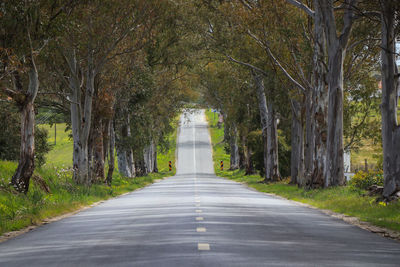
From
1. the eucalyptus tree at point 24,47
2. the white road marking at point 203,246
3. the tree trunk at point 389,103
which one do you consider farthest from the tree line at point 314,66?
the white road marking at point 203,246

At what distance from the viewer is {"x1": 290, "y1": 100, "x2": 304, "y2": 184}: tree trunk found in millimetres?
37875

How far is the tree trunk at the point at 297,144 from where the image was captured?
37.9 meters

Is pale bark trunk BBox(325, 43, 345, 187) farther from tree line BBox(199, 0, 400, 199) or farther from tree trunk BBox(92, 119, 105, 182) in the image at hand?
tree trunk BBox(92, 119, 105, 182)

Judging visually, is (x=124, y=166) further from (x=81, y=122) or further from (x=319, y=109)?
(x=319, y=109)

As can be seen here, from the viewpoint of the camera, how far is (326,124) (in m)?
30.5

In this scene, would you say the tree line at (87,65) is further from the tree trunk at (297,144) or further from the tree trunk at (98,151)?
the tree trunk at (297,144)

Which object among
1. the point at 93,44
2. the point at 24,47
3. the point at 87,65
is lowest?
the point at 24,47

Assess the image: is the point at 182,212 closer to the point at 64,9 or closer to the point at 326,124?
the point at 64,9

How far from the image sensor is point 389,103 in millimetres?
20234

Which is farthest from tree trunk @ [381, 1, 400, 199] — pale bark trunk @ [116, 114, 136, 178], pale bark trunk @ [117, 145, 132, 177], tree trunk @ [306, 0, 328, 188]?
pale bark trunk @ [117, 145, 132, 177]

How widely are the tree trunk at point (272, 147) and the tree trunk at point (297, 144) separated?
14.1ft

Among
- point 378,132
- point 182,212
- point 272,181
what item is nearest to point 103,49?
point 182,212

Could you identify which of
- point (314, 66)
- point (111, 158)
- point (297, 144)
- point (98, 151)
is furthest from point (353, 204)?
point (111, 158)

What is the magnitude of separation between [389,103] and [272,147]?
26.6 metres
